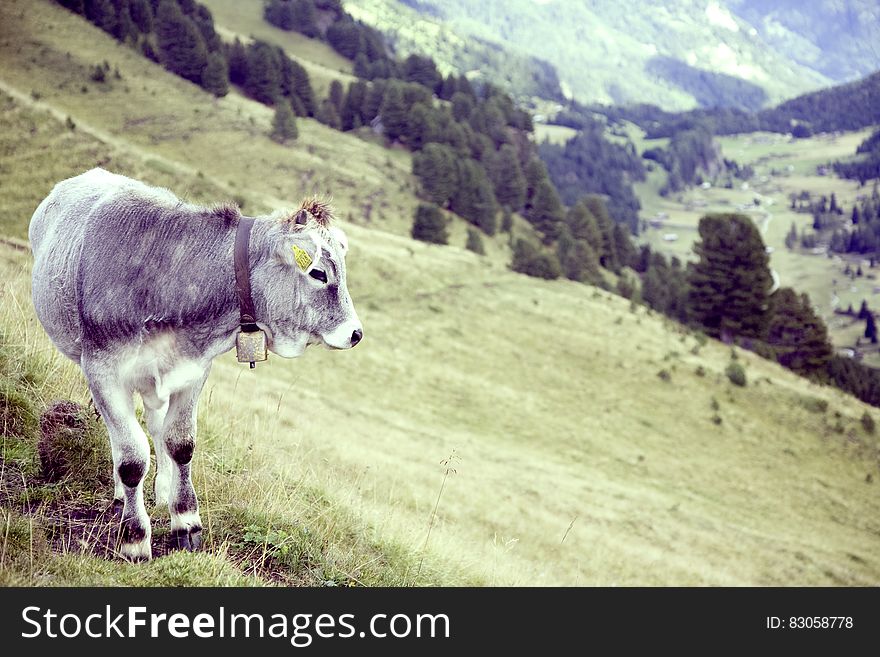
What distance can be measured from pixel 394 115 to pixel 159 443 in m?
87.7

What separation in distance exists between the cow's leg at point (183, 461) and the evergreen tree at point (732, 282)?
60.6 m

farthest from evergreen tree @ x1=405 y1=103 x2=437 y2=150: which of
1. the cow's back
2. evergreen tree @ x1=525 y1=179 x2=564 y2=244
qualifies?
the cow's back

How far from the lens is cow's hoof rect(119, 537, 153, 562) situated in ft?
16.1

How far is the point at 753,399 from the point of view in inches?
1475

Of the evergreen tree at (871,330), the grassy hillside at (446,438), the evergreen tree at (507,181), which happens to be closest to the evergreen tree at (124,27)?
the grassy hillside at (446,438)

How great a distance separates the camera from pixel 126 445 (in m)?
4.80

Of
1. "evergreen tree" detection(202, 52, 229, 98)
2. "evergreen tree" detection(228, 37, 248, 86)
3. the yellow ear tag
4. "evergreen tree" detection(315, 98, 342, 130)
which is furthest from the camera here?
"evergreen tree" detection(315, 98, 342, 130)

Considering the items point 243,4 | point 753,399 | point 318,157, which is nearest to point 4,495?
point 753,399

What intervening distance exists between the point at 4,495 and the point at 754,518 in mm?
25817

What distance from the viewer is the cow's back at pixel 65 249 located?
15.8 feet

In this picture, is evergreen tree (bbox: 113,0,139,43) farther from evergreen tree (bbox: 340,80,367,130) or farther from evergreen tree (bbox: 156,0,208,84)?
evergreen tree (bbox: 340,80,367,130)

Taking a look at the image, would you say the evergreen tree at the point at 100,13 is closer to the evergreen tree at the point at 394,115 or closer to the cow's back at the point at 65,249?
the evergreen tree at the point at 394,115

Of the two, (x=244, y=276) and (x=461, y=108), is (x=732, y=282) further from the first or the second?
(x=244, y=276)
